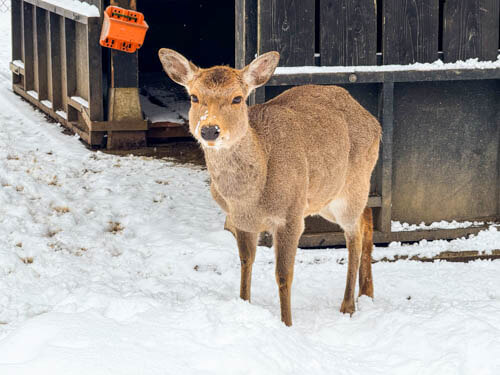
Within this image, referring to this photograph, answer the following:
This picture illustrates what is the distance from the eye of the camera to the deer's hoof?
21.1 feet

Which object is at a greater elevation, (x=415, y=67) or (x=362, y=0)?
(x=362, y=0)

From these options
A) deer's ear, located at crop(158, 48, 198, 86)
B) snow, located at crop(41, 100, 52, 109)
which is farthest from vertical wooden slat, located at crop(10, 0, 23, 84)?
deer's ear, located at crop(158, 48, 198, 86)

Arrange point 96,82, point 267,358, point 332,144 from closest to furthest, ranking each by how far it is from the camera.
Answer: point 267,358 → point 332,144 → point 96,82

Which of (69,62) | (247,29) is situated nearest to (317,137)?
(247,29)

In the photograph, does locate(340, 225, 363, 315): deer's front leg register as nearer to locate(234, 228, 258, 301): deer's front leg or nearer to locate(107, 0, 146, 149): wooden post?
locate(234, 228, 258, 301): deer's front leg

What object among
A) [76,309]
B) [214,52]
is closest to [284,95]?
[76,309]

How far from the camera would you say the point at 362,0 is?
7738mm

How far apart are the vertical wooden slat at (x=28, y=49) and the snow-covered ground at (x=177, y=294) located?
4780 millimetres

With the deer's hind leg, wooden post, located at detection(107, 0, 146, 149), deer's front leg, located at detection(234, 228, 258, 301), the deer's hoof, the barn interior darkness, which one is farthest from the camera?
the barn interior darkness

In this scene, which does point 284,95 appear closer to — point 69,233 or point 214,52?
point 69,233

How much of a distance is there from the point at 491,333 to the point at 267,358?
1.60m

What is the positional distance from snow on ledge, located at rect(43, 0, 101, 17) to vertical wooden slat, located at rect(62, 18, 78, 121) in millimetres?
259

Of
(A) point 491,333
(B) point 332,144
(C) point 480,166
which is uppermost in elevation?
(B) point 332,144

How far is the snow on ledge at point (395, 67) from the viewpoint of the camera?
7637 mm
